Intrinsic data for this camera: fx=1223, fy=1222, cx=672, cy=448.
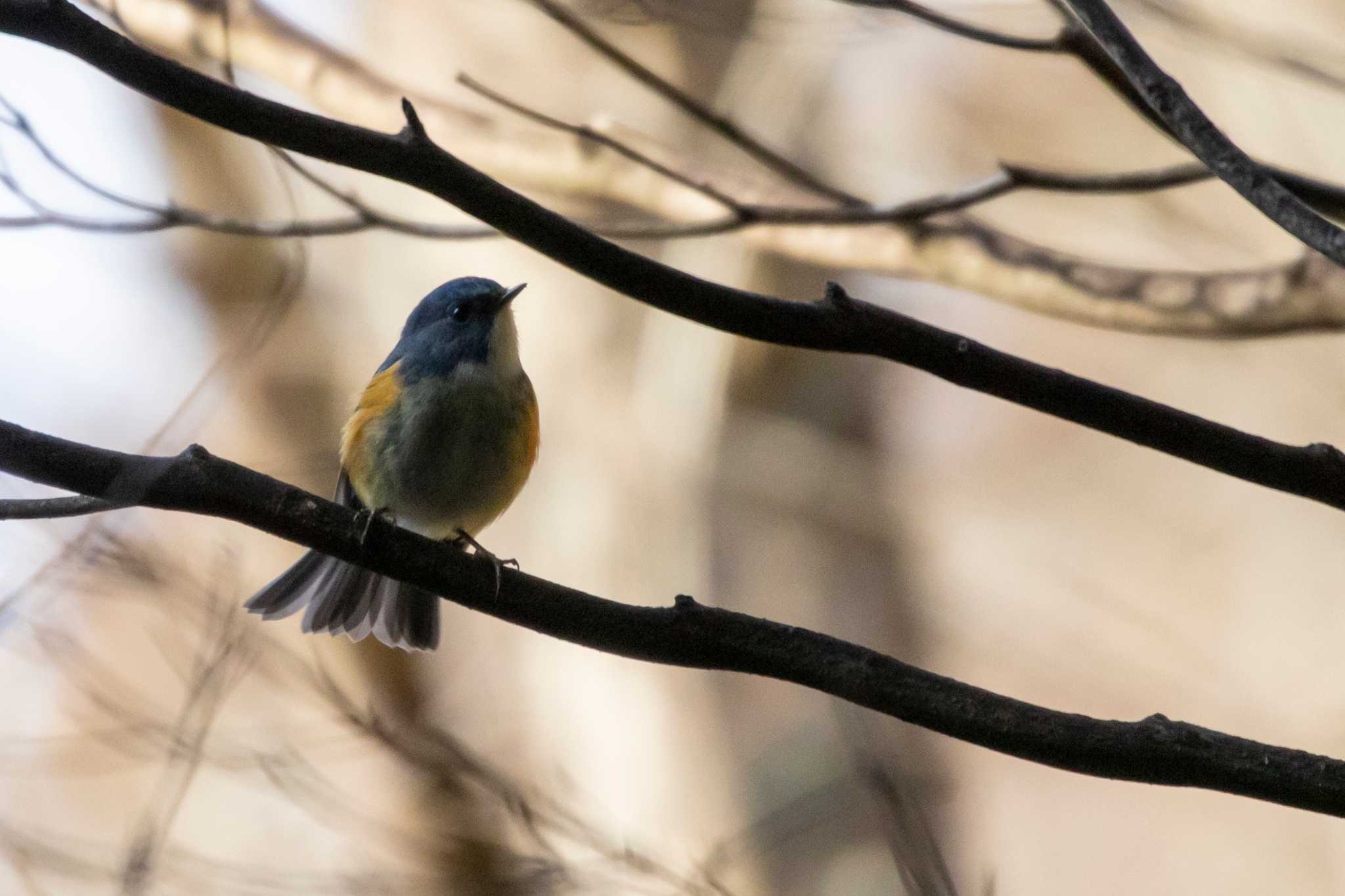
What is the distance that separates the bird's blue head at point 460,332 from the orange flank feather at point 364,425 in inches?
2.6

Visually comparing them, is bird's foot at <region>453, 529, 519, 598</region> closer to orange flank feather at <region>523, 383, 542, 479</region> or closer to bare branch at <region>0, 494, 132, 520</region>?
orange flank feather at <region>523, 383, 542, 479</region>

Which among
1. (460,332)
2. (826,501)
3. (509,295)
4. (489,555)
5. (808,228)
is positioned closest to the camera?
(489,555)

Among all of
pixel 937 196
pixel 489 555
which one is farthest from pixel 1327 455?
pixel 489 555

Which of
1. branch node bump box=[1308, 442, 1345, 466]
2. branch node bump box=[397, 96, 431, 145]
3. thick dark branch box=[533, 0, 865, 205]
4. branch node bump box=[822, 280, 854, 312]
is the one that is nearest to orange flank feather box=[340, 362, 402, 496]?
thick dark branch box=[533, 0, 865, 205]

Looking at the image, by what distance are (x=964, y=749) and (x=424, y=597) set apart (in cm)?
500

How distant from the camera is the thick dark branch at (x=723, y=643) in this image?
2.05 meters

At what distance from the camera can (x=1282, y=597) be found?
741 centimetres

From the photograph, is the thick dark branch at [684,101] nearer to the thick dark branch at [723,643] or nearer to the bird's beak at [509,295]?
the bird's beak at [509,295]

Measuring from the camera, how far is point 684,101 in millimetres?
3383

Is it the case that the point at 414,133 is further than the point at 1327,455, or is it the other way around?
the point at 1327,455

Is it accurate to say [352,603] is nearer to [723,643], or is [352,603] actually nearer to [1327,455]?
[723,643]

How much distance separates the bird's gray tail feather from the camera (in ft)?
12.2

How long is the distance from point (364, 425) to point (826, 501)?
490 cm

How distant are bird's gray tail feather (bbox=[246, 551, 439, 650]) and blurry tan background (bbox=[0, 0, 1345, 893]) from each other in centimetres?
218
